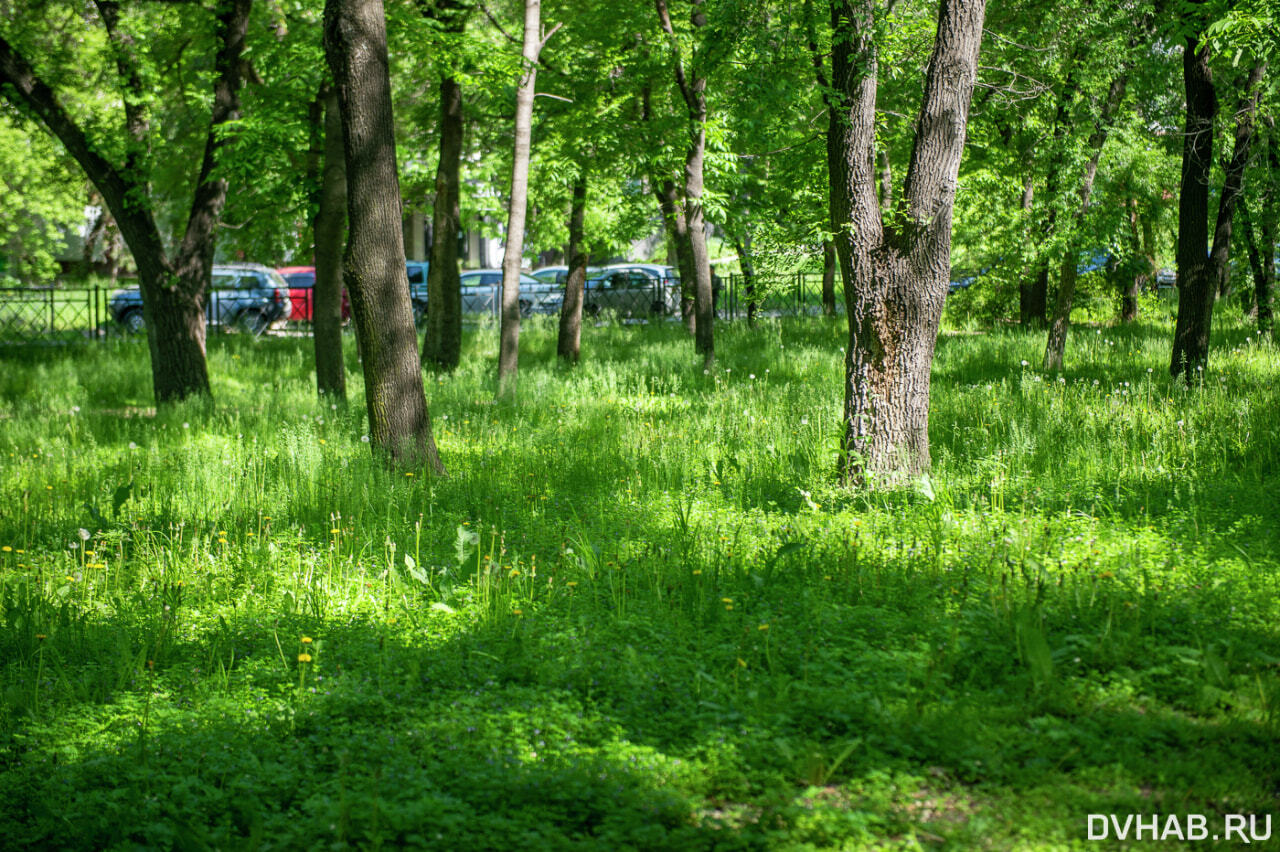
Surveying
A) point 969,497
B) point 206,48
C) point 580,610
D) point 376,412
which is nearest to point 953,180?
point 969,497

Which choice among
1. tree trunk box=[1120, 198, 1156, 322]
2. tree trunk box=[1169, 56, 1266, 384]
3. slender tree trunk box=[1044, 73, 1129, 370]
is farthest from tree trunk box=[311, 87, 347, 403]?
tree trunk box=[1120, 198, 1156, 322]

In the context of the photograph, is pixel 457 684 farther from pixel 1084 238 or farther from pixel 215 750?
pixel 1084 238

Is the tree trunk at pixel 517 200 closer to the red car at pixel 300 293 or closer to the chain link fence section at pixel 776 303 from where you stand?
the chain link fence section at pixel 776 303

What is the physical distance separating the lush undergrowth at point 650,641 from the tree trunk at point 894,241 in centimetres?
49

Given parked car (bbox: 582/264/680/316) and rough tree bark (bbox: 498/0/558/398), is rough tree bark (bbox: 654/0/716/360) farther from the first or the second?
parked car (bbox: 582/264/680/316)

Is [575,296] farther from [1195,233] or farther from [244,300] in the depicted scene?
[244,300]

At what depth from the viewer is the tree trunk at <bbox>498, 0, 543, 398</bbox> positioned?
12.3m

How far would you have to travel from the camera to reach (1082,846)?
2.93m

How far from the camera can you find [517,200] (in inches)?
500

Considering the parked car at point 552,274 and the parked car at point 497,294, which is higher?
the parked car at point 552,274

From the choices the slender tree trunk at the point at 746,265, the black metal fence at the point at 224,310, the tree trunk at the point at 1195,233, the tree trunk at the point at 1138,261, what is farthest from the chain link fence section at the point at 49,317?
the tree trunk at the point at 1138,261

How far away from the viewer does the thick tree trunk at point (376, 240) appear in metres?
7.39

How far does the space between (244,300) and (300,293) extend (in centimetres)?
246

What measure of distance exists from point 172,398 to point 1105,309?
65.5 ft
